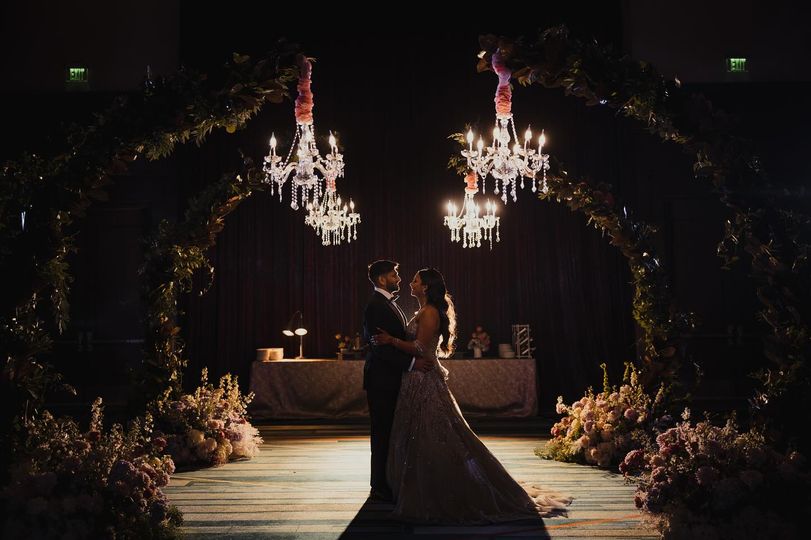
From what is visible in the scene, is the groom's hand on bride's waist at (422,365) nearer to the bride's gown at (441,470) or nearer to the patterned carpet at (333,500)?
the bride's gown at (441,470)

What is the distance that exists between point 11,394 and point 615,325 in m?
8.41

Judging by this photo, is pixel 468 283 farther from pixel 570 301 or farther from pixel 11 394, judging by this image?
pixel 11 394

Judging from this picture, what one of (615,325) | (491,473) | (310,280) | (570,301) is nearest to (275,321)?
(310,280)

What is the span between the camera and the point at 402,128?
420 inches

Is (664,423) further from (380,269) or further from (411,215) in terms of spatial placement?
(411,215)

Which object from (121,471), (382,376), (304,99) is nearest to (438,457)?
(382,376)

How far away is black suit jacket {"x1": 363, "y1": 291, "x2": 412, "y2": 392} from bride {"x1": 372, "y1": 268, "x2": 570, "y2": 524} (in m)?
0.08

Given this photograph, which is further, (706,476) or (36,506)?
(706,476)

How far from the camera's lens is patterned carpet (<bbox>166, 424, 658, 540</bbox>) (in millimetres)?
3902

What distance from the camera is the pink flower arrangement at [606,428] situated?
18.7 feet

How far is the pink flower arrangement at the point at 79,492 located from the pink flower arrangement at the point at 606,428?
132 inches

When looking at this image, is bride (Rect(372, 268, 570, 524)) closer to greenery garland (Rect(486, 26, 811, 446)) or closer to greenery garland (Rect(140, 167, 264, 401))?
greenery garland (Rect(486, 26, 811, 446))

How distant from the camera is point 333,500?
Answer: 4.75m

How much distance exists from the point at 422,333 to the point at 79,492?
218 centimetres
